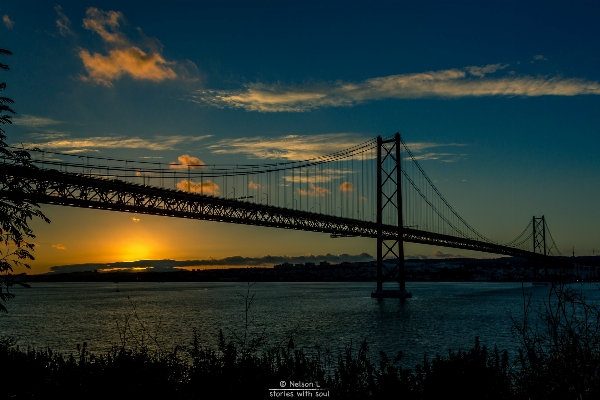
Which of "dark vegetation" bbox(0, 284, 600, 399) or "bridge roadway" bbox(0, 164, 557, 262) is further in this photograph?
"bridge roadway" bbox(0, 164, 557, 262)

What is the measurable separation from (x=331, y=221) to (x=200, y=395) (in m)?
55.4

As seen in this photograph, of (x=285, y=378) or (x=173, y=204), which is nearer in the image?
(x=285, y=378)

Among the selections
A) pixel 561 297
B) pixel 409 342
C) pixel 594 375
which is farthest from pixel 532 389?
pixel 409 342

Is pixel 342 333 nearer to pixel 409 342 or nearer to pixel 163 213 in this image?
pixel 409 342

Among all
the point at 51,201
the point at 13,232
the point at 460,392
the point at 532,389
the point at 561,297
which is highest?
the point at 51,201

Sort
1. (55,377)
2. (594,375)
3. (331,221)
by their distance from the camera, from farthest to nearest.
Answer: (331,221) → (55,377) → (594,375)

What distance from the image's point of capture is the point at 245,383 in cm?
798

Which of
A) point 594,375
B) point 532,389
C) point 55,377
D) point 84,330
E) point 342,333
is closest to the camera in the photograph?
point 594,375

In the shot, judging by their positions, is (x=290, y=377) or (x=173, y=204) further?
(x=173, y=204)

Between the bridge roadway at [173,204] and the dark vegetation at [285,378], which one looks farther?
the bridge roadway at [173,204]

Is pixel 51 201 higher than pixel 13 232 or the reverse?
higher

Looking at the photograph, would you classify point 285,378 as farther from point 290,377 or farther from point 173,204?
point 173,204

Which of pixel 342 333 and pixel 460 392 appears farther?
pixel 342 333

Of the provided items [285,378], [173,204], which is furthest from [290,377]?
[173,204]
